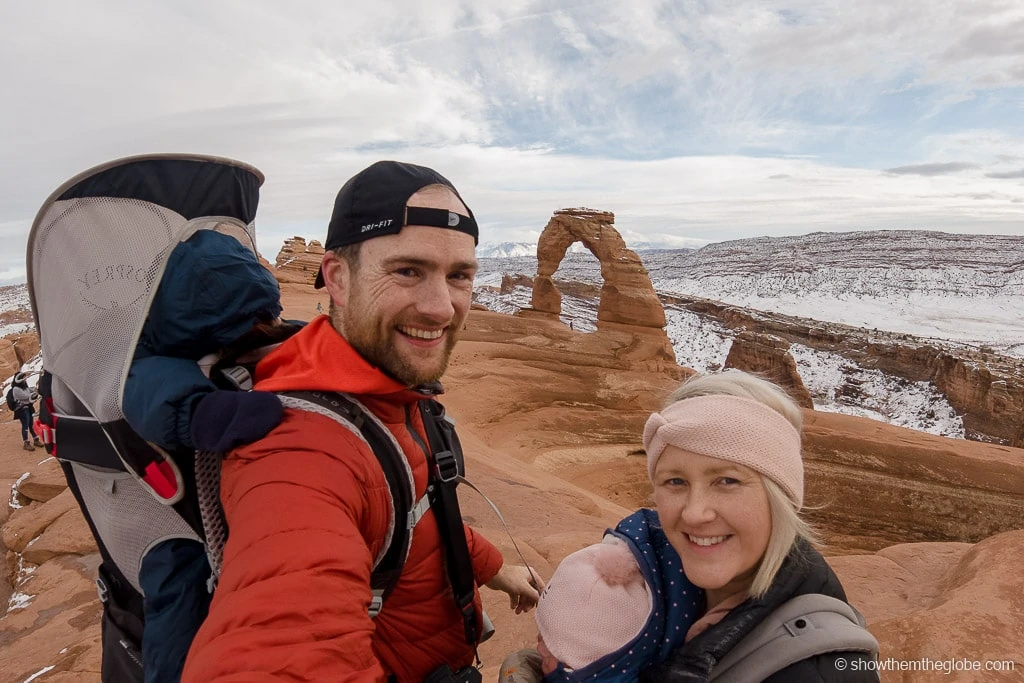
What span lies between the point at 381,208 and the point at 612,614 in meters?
1.70

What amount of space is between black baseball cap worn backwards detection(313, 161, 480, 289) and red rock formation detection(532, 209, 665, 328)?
2307 cm

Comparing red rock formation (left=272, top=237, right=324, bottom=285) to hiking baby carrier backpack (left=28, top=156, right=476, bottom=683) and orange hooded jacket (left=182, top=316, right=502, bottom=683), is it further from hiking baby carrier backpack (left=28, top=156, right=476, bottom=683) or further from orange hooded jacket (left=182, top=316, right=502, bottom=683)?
orange hooded jacket (left=182, top=316, right=502, bottom=683)

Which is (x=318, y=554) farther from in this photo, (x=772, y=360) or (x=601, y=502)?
(x=772, y=360)

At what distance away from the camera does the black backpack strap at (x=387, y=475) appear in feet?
5.55

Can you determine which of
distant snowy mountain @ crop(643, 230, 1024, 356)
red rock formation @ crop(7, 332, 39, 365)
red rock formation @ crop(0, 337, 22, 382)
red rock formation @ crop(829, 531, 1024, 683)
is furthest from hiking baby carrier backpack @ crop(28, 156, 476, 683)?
distant snowy mountain @ crop(643, 230, 1024, 356)

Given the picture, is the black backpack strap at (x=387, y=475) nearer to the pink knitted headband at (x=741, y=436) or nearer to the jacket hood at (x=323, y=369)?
the jacket hood at (x=323, y=369)

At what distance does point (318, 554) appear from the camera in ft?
4.41

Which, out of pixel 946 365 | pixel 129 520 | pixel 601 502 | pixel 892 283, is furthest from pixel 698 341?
pixel 892 283

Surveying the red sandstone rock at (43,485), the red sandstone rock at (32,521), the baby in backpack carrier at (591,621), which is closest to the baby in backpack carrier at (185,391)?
the baby in backpack carrier at (591,621)

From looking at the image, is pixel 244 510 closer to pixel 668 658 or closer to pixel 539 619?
pixel 539 619

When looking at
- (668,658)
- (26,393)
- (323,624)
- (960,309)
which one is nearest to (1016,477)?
(668,658)

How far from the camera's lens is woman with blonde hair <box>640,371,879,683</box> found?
60.8 inches

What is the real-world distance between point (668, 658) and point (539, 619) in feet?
1.57

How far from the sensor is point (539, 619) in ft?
6.44
